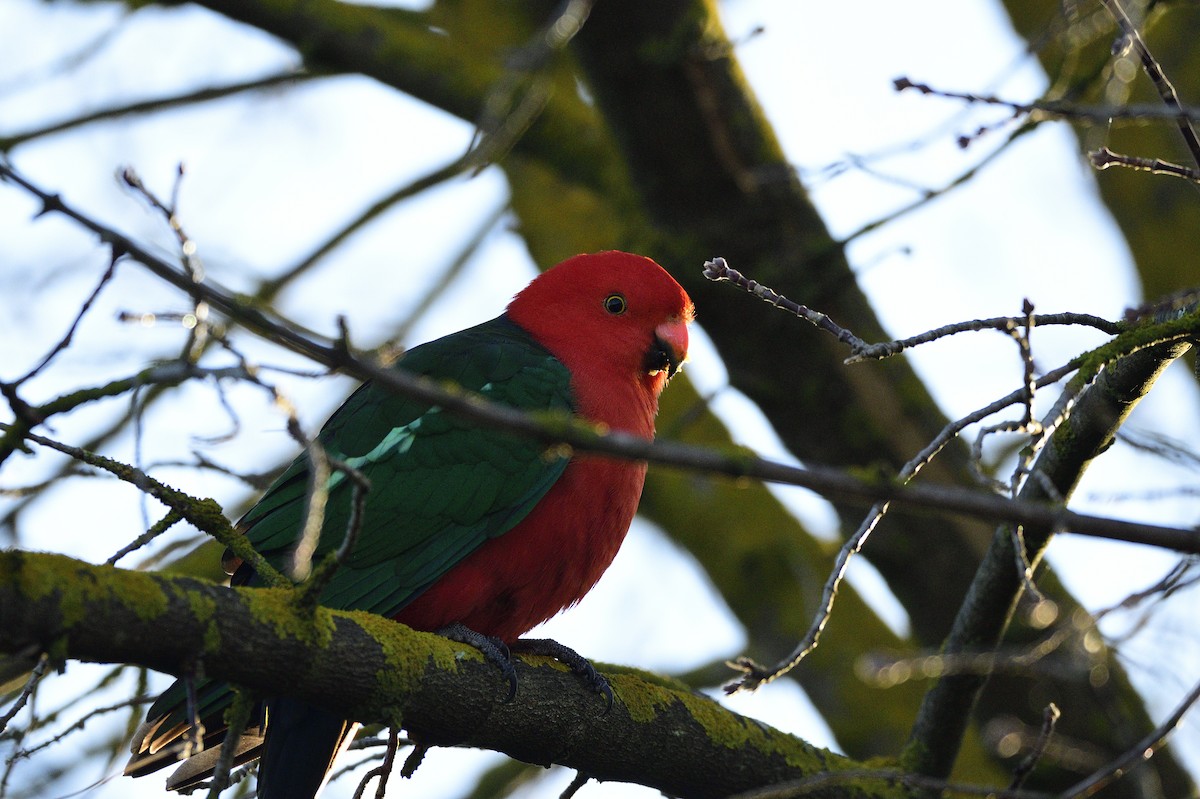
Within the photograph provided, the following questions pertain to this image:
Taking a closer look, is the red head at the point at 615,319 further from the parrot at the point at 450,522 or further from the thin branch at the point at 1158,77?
the thin branch at the point at 1158,77

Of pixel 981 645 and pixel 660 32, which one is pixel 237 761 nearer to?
pixel 981 645

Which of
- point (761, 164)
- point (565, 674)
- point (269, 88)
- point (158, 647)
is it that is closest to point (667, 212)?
point (761, 164)

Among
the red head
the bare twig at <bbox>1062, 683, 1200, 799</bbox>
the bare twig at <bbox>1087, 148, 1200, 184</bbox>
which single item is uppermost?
the red head

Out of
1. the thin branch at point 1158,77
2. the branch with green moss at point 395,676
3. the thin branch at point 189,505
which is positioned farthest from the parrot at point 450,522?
the thin branch at point 1158,77

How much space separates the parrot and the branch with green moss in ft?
0.47

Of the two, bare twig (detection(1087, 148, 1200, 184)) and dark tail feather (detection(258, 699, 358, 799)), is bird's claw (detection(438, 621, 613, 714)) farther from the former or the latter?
bare twig (detection(1087, 148, 1200, 184))

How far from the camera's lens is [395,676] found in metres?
2.50

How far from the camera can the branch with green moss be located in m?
2.01

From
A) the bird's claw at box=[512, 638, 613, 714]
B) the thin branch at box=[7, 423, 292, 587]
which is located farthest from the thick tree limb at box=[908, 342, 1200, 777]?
the thin branch at box=[7, 423, 292, 587]

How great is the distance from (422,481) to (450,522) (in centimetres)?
18

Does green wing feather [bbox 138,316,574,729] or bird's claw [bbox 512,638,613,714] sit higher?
green wing feather [bbox 138,316,574,729]

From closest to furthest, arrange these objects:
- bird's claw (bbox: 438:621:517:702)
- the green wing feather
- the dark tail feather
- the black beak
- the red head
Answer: bird's claw (bbox: 438:621:517:702), the dark tail feather, the green wing feather, the red head, the black beak

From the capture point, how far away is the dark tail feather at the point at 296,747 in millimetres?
2988

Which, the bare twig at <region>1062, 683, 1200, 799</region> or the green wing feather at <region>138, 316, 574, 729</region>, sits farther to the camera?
the green wing feather at <region>138, 316, 574, 729</region>
